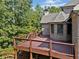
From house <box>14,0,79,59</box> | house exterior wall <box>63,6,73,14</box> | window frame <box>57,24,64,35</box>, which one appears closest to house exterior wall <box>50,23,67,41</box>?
house <box>14,0,79,59</box>

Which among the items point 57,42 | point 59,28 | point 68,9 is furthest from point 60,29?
point 57,42

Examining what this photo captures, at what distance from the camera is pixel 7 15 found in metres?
25.7

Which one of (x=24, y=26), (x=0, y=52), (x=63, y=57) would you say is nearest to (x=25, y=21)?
(x=24, y=26)

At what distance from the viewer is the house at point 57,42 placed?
1429 centimetres

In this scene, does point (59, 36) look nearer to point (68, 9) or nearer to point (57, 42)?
point (68, 9)

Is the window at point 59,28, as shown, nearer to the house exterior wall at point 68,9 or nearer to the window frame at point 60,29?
the window frame at point 60,29

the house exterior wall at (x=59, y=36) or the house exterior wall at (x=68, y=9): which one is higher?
the house exterior wall at (x=68, y=9)

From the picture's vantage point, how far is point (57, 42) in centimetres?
1470

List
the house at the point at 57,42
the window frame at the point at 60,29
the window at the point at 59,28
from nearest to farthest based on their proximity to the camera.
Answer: the house at the point at 57,42 → the window frame at the point at 60,29 → the window at the point at 59,28

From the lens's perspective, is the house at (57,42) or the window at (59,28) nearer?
the house at (57,42)

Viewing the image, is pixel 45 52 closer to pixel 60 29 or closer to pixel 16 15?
pixel 60 29

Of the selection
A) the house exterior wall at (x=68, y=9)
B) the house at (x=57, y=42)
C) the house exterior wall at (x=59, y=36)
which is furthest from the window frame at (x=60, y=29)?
the house exterior wall at (x=68, y=9)

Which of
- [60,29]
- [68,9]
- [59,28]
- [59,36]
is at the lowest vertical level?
[59,36]

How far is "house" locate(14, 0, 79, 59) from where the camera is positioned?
46.9 ft
